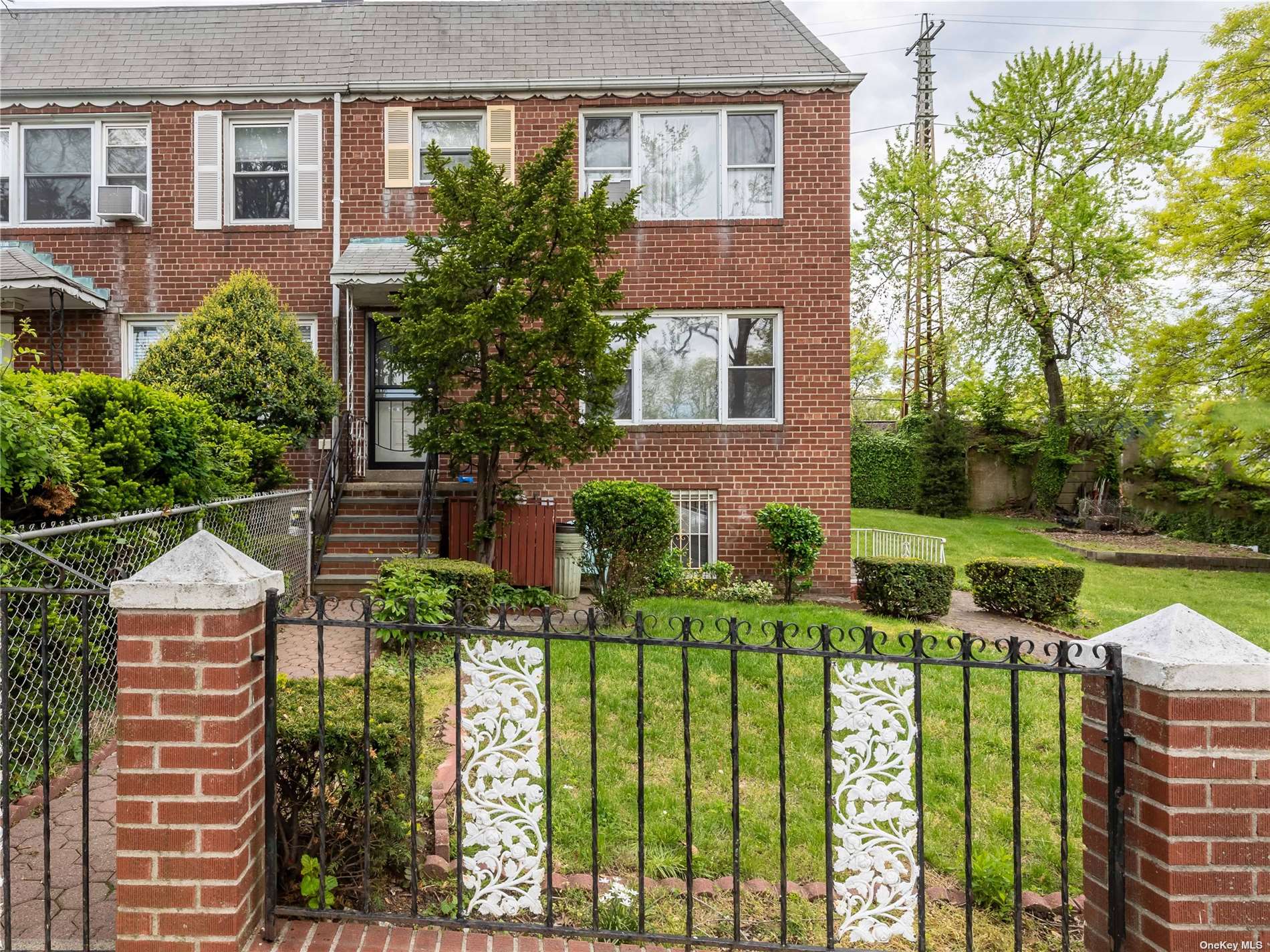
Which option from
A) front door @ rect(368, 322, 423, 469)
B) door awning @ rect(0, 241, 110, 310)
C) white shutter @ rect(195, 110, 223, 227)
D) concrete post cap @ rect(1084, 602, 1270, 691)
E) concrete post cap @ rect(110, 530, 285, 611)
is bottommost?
concrete post cap @ rect(1084, 602, 1270, 691)

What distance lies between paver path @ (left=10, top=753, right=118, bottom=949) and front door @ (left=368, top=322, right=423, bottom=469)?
309 inches

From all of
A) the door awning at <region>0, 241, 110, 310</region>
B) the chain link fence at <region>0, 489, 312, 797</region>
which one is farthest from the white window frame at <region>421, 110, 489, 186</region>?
the chain link fence at <region>0, 489, 312, 797</region>

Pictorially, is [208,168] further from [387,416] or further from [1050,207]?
[1050,207]

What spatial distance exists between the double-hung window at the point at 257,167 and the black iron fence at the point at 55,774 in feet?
27.7

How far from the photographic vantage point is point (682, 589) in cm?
958

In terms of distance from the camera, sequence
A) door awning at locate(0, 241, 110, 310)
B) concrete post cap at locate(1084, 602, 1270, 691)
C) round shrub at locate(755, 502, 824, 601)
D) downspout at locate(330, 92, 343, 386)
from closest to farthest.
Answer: concrete post cap at locate(1084, 602, 1270, 691) → door awning at locate(0, 241, 110, 310) → round shrub at locate(755, 502, 824, 601) → downspout at locate(330, 92, 343, 386)

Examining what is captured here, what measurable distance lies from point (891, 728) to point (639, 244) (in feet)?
30.2

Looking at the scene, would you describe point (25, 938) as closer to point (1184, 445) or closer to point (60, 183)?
point (60, 183)

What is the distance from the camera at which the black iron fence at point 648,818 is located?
2.46 m

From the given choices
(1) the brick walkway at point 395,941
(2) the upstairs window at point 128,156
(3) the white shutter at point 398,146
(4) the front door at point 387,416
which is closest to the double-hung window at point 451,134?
(3) the white shutter at point 398,146

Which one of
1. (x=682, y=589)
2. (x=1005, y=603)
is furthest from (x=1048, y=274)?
(x=682, y=589)

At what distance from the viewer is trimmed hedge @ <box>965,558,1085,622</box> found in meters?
8.97

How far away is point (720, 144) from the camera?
10617 mm

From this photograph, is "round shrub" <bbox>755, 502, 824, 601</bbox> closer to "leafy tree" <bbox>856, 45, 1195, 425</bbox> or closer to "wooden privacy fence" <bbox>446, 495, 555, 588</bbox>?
"wooden privacy fence" <bbox>446, 495, 555, 588</bbox>
